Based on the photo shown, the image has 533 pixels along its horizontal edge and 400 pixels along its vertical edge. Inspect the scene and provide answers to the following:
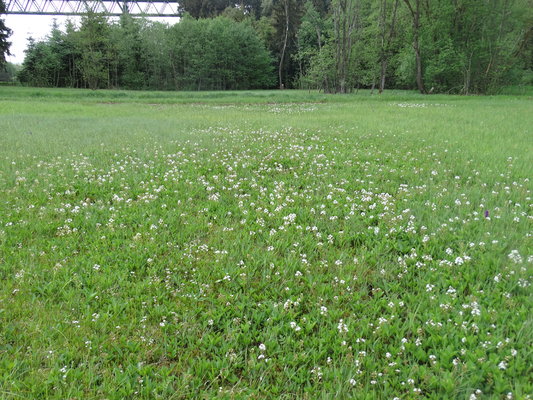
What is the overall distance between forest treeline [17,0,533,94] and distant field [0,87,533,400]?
98.0 ft

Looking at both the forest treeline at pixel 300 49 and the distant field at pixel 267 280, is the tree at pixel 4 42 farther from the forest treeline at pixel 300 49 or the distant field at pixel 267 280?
the distant field at pixel 267 280

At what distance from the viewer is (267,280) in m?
3.21

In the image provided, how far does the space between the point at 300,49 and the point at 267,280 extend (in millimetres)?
57629

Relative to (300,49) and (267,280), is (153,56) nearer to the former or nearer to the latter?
(300,49)

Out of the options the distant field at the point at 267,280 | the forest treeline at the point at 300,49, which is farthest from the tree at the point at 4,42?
the distant field at the point at 267,280

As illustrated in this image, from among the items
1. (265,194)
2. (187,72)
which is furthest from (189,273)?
(187,72)

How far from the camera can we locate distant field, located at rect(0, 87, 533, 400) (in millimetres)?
2188

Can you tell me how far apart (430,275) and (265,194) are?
2877 millimetres

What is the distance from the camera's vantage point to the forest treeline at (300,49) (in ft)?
105

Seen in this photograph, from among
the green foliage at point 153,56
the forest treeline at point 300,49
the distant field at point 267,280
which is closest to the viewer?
the distant field at point 267,280

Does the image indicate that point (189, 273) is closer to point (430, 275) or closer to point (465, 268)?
point (430, 275)

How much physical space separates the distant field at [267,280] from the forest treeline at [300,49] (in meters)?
29.9

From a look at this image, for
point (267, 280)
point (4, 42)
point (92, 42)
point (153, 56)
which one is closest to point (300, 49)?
point (153, 56)

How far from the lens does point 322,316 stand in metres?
2.77
